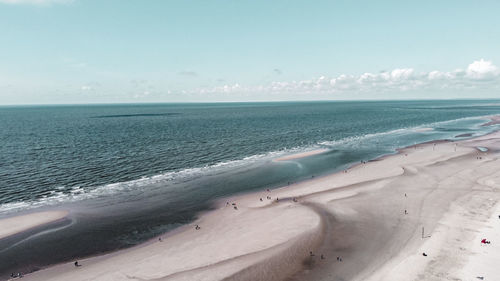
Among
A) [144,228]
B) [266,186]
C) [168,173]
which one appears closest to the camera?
[144,228]

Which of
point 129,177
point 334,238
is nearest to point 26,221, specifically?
point 129,177

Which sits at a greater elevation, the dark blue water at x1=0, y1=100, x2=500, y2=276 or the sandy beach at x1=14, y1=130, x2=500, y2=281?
the dark blue water at x1=0, y1=100, x2=500, y2=276

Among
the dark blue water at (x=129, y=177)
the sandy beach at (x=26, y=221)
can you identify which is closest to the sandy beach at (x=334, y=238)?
the dark blue water at (x=129, y=177)

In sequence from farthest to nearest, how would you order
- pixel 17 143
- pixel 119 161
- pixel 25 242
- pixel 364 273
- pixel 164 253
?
pixel 17 143 < pixel 119 161 < pixel 25 242 < pixel 164 253 < pixel 364 273

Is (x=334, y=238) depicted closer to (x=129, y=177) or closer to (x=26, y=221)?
(x=26, y=221)

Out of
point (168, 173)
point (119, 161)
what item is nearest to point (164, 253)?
point (168, 173)

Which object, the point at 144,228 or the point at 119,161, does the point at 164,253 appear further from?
the point at 119,161

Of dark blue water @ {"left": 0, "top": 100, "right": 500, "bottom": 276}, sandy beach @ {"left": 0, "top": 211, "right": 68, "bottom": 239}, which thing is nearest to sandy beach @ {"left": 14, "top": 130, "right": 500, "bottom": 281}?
dark blue water @ {"left": 0, "top": 100, "right": 500, "bottom": 276}

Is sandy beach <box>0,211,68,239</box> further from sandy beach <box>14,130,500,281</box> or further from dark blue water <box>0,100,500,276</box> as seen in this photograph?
sandy beach <box>14,130,500,281</box>
